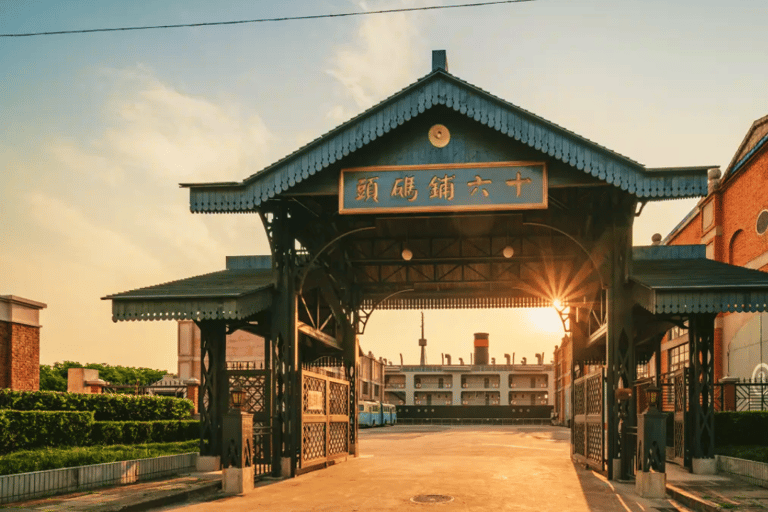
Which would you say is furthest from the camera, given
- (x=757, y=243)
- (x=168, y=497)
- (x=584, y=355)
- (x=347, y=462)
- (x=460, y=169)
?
(x=757, y=243)

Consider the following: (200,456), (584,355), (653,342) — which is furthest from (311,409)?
(653,342)

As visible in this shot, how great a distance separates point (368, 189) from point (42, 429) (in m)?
9.44

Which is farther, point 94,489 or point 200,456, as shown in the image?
point 200,456

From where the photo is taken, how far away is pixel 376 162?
60.6 feet

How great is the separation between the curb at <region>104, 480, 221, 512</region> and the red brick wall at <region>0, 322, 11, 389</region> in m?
16.3

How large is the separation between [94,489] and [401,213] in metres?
8.40

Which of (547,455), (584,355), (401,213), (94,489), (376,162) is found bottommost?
(547,455)

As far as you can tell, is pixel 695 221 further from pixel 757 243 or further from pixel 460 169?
pixel 460 169

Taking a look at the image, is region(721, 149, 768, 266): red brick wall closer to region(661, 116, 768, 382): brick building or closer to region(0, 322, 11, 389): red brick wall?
region(661, 116, 768, 382): brick building

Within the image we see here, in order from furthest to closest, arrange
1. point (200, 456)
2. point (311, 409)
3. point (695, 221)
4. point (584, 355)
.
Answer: point (695, 221), point (584, 355), point (311, 409), point (200, 456)

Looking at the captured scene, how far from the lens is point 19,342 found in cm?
2984

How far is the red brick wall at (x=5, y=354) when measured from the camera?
29.0m

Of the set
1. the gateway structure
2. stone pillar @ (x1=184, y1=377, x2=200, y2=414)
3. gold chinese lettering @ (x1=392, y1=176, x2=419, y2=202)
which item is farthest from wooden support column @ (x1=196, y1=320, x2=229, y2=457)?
stone pillar @ (x1=184, y1=377, x2=200, y2=414)

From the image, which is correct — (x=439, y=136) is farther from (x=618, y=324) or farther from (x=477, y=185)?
(x=618, y=324)
